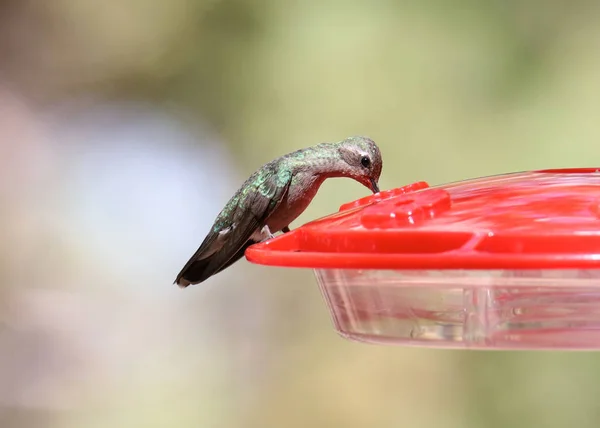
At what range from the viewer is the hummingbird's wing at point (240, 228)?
165 centimetres

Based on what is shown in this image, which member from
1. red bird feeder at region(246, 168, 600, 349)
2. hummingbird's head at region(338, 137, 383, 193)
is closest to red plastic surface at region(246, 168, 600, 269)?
red bird feeder at region(246, 168, 600, 349)

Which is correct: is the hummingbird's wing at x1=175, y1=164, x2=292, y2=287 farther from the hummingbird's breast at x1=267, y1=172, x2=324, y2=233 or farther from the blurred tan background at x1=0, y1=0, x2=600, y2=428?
the blurred tan background at x1=0, y1=0, x2=600, y2=428

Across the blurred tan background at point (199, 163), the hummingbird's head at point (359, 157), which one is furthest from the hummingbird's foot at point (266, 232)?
the blurred tan background at point (199, 163)

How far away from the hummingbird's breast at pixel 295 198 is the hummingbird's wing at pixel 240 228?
0.10 feet

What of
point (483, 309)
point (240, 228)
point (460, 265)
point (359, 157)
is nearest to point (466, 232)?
point (460, 265)

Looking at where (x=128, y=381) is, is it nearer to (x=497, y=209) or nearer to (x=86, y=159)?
(x=86, y=159)

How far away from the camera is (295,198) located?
1772 millimetres

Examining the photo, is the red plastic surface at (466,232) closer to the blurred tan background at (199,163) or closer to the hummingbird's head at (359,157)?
the hummingbird's head at (359,157)

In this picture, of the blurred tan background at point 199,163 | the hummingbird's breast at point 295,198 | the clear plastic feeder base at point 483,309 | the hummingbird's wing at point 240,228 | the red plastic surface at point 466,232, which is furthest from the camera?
the blurred tan background at point 199,163

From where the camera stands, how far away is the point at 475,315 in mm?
887

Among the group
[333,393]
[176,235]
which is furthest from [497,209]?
[176,235]

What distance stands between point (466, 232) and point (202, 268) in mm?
1093

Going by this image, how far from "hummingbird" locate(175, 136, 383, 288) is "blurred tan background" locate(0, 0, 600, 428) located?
0.85 metres

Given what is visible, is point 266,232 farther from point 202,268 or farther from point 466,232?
point 466,232
